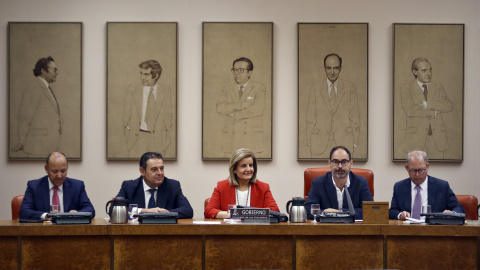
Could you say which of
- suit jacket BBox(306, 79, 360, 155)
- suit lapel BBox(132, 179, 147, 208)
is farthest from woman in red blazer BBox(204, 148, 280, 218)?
suit jacket BBox(306, 79, 360, 155)

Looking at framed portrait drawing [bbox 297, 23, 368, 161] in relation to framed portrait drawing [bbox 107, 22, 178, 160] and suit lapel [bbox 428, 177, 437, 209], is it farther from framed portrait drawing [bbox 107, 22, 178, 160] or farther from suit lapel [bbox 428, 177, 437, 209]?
framed portrait drawing [bbox 107, 22, 178, 160]

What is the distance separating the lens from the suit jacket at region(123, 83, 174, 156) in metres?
6.07

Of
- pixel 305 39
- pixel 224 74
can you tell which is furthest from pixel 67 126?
pixel 305 39

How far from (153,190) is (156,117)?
139 cm

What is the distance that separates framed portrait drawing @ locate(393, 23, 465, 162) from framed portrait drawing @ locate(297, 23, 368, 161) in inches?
14.2

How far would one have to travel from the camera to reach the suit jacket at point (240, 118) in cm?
607

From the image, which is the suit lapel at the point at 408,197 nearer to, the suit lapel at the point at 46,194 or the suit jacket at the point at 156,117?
the suit jacket at the point at 156,117

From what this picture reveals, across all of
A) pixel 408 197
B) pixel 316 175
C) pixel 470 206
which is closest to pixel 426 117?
pixel 470 206

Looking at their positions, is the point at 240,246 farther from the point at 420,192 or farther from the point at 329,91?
the point at 329,91

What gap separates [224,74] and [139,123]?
41.2 inches

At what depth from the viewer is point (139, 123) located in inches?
239

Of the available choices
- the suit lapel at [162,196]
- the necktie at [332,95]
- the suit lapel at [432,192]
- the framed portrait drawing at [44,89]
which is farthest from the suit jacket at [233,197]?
the framed portrait drawing at [44,89]

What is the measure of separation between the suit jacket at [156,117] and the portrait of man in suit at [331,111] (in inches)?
59.0

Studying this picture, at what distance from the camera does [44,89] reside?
607 centimetres
